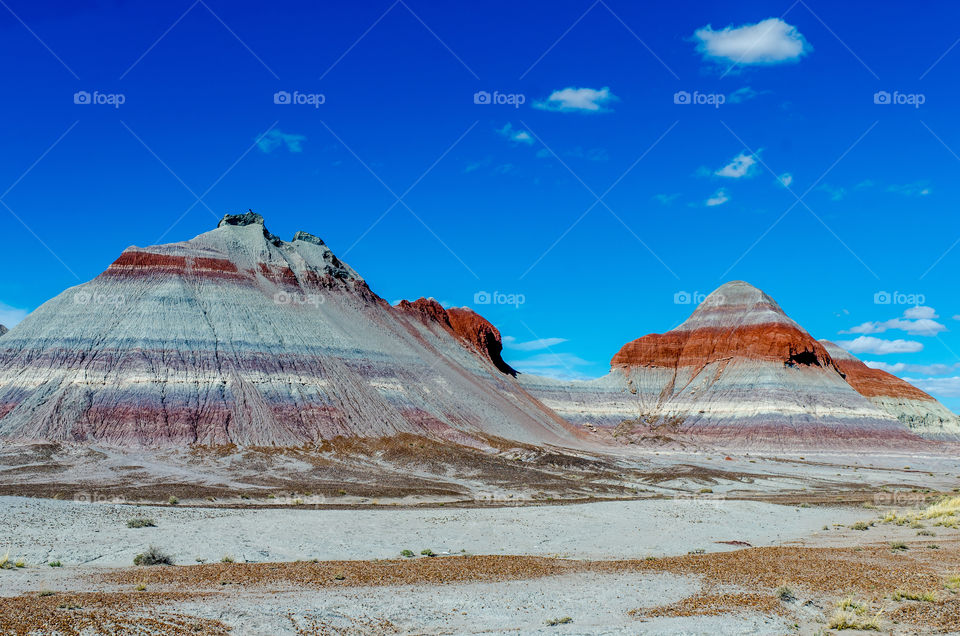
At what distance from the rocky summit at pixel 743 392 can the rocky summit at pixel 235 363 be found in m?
25.1

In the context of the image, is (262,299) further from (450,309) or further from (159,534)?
(159,534)

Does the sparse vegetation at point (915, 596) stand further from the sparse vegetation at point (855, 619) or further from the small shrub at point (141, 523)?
the small shrub at point (141, 523)

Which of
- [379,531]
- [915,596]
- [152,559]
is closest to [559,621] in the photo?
[915,596]

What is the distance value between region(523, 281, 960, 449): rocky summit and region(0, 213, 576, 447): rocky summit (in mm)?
25057

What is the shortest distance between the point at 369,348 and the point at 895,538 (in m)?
61.9

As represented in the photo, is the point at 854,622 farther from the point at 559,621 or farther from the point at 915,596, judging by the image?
the point at 559,621

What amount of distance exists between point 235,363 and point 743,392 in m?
71.6

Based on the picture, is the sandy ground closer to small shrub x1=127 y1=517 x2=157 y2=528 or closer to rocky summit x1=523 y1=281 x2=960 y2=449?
small shrub x1=127 y1=517 x2=157 y2=528

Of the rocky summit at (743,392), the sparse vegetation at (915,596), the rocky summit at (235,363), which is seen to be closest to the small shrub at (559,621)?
the sparse vegetation at (915,596)

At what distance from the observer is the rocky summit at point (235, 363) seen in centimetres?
6109

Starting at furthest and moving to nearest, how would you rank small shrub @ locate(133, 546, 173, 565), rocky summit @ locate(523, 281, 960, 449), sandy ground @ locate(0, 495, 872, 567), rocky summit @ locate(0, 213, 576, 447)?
1. rocky summit @ locate(523, 281, 960, 449)
2. rocky summit @ locate(0, 213, 576, 447)
3. sandy ground @ locate(0, 495, 872, 567)
4. small shrub @ locate(133, 546, 173, 565)

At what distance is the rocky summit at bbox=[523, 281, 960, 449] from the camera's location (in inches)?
3839

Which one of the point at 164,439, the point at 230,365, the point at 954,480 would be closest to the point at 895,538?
the point at 954,480

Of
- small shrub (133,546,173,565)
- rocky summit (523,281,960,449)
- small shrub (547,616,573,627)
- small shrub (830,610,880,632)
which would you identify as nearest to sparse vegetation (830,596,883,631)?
small shrub (830,610,880,632)
